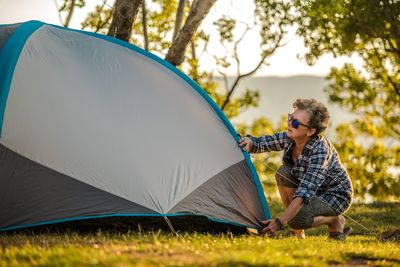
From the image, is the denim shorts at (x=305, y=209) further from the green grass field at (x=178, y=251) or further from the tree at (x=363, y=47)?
the tree at (x=363, y=47)

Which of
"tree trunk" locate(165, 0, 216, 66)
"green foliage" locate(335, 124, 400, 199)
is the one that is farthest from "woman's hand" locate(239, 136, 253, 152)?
"green foliage" locate(335, 124, 400, 199)

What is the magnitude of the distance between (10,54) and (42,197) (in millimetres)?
1539

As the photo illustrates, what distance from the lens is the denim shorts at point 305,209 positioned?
736 cm

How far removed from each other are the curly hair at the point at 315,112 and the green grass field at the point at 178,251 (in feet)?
3.79

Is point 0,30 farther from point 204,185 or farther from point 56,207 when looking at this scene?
point 204,185

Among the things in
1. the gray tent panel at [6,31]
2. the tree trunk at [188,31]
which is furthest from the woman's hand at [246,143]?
the tree trunk at [188,31]

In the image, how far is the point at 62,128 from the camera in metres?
6.98

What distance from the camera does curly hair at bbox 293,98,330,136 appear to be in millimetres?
7312

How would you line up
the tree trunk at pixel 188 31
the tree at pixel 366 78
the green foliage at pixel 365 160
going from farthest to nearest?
the green foliage at pixel 365 160
the tree at pixel 366 78
the tree trunk at pixel 188 31

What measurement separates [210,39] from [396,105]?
41.1ft

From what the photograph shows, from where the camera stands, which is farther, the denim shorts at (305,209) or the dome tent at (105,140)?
the denim shorts at (305,209)

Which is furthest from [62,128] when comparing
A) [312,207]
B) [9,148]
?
[312,207]

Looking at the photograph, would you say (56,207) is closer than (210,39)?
Yes

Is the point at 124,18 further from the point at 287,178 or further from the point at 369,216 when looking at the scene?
the point at 369,216
